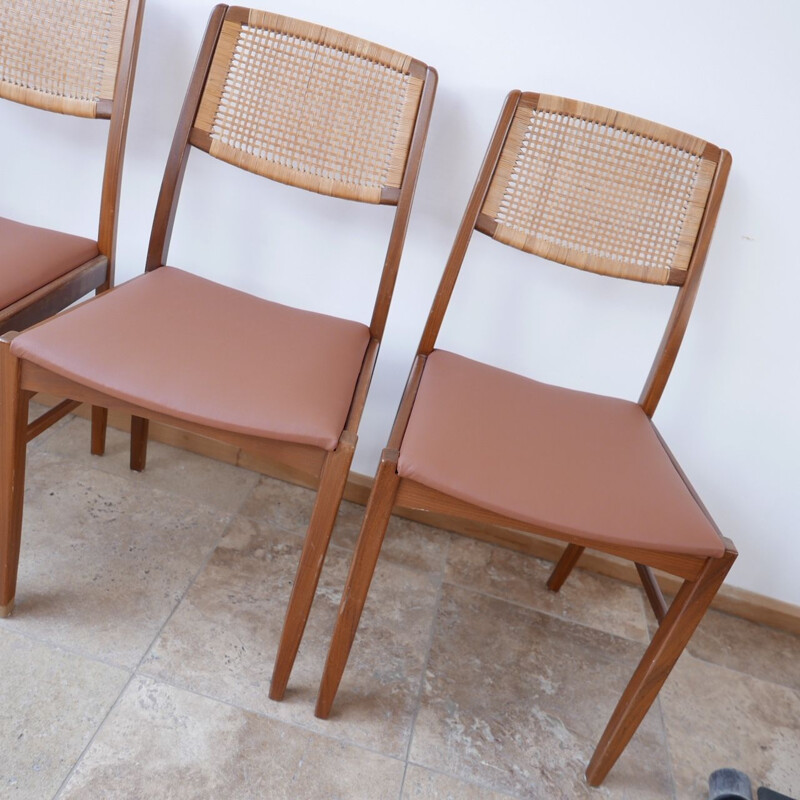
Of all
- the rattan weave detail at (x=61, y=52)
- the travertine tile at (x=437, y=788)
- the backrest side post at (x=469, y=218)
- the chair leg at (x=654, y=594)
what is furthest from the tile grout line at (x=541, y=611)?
the rattan weave detail at (x=61, y=52)

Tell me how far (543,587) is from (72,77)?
134cm

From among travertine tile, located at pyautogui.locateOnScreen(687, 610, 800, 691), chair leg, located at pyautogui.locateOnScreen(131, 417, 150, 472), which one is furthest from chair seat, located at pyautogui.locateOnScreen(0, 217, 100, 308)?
travertine tile, located at pyautogui.locateOnScreen(687, 610, 800, 691)

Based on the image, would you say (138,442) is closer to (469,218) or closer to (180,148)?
(180,148)

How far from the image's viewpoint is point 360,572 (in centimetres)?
108

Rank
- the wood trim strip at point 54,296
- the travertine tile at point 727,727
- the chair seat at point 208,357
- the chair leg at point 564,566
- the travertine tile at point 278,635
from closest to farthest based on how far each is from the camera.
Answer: the chair seat at point 208,357 → the wood trim strip at point 54,296 → the travertine tile at point 278,635 → the travertine tile at point 727,727 → the chair leg at point 564,566

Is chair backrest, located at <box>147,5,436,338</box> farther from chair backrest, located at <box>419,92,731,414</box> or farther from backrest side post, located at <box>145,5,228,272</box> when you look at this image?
chair backrest, located at <box>419,92,731,414</box>

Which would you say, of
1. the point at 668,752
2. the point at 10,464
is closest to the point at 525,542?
the point at 668,752

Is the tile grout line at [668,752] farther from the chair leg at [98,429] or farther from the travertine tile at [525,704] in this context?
the chair leg at [98,429]

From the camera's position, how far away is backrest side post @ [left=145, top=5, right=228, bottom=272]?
1.24 m

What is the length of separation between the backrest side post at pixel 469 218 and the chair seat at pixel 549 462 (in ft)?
0.24

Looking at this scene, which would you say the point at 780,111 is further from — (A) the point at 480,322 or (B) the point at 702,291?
(A) the point at 480,322

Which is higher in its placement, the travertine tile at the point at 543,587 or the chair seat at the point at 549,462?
the chair seat at the point at 549,462

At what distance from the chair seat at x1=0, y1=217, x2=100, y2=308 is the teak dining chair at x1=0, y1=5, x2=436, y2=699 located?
0.37 feet

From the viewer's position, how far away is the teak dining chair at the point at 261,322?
3.27ft
